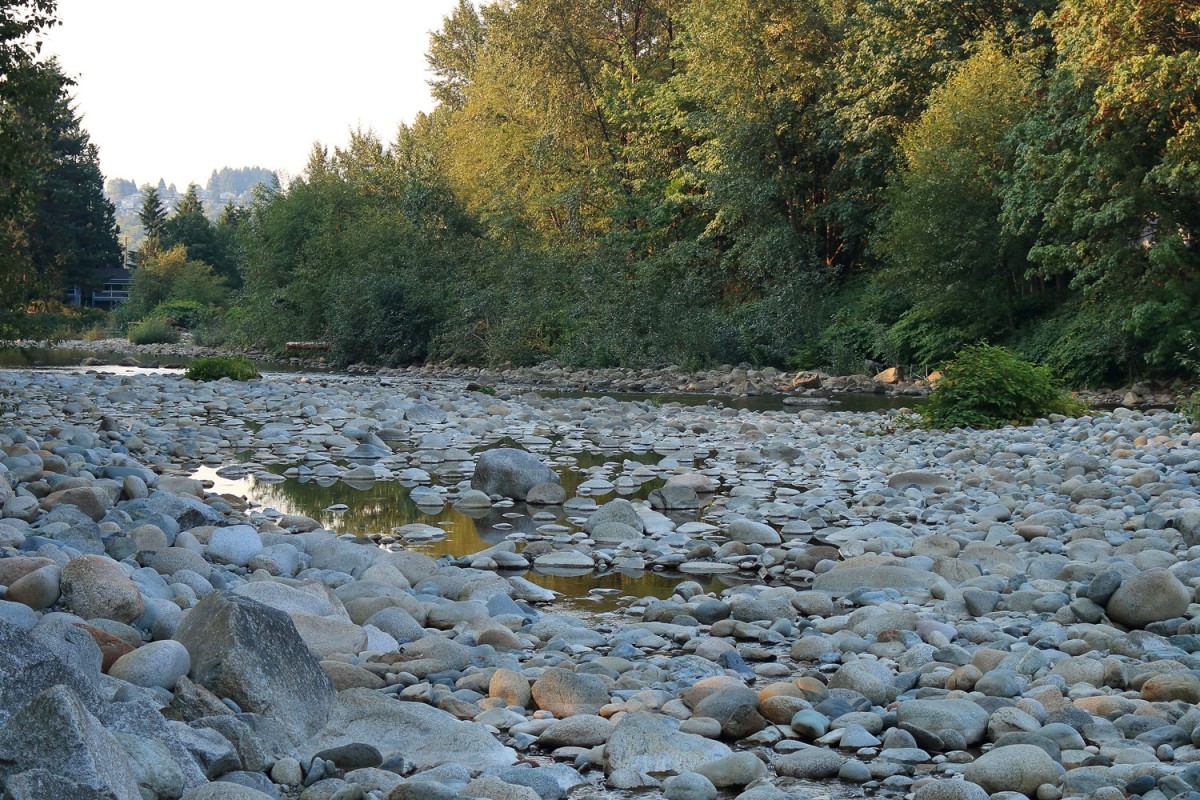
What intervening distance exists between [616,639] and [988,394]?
8575mm

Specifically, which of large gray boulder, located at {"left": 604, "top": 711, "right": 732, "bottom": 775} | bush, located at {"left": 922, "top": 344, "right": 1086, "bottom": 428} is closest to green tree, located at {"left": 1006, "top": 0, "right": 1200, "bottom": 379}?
bush, located at {"left": 922, "top": 344, "right": 1086, "bottom": 428}

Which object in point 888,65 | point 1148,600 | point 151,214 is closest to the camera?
point 1148,600

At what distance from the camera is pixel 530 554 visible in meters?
5.86

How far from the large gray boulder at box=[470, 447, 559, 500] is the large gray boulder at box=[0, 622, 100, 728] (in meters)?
5.19

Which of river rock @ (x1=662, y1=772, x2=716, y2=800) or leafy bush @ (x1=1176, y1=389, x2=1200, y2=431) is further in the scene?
leafy bush @ (x1=1176, y1=389, x2=1200, y2=431)

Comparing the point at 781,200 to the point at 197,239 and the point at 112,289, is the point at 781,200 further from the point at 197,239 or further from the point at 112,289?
the point at 112,289

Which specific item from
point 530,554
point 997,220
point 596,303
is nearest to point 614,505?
point 530,554

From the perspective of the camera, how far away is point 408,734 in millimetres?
3074

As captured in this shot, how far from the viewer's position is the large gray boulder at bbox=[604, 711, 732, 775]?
117 inches

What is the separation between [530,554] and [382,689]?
2381mm

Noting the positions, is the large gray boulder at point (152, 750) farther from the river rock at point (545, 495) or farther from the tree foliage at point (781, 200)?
the tree foliage at point (781, 200)

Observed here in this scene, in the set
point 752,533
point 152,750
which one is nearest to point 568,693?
point 152,750

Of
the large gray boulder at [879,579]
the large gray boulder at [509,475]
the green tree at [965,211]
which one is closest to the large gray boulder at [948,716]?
the large gray boulder at [879,579]

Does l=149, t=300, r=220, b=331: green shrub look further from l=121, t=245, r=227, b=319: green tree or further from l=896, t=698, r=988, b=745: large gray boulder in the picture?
l=896, t=698, r=988, b=745: large gray boulder
